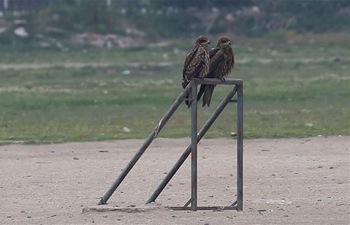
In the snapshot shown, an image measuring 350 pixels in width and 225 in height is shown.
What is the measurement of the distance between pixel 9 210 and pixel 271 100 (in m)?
10.2

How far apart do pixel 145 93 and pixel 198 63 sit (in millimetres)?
11210

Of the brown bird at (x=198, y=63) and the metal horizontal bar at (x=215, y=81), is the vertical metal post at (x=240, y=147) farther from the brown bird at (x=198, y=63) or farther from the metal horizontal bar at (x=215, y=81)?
the brown bird at (x=198, y=63)

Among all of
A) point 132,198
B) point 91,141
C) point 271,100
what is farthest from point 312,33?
point 132,198

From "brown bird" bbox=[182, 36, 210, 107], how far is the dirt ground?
1129 mm

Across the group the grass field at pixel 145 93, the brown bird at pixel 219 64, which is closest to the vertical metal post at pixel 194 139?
the brown bird at pixel 219 64

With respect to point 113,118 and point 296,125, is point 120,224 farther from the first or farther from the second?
point 113,118

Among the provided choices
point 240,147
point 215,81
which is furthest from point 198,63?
point 240,147

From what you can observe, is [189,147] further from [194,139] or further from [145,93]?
[145,93]

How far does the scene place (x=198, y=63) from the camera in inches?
280

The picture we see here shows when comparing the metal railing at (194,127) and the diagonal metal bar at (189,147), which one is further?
the diagonal metal bar at (189,147)

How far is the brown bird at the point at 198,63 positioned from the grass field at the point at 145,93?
16.0 feet

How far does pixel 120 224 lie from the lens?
22.4 ft

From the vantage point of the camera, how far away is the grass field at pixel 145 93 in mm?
13090

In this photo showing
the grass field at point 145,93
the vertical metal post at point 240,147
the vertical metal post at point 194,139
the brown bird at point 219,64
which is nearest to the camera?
the vertical metal post at point 194,139
